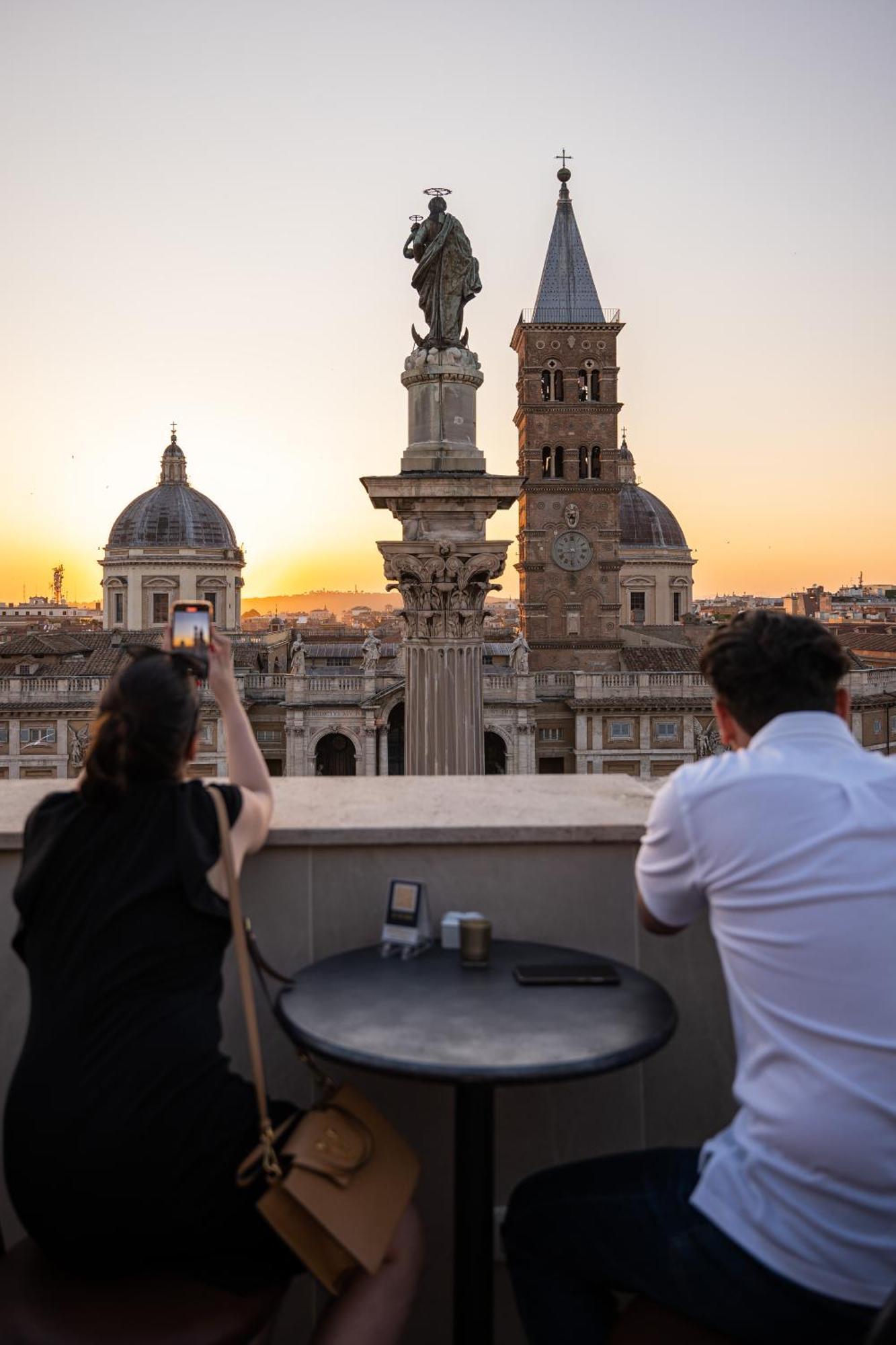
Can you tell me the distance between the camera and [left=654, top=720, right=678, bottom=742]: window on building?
119 ft

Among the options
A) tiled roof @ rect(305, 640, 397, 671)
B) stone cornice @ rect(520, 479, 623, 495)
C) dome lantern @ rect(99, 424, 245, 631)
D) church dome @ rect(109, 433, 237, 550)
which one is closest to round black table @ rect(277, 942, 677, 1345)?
tiled roof @ rect(305, 640, 397, 671)

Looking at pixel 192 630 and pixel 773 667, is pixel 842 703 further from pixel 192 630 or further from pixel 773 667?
pixel 192 630

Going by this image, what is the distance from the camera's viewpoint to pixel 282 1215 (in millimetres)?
1531

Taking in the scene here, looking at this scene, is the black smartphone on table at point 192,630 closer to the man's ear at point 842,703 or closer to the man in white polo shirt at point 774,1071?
the man in white polo shirt at point 774,1071

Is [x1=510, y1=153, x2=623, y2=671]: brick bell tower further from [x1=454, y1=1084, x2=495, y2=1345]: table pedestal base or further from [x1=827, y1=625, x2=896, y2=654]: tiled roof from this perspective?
[x1=454, y1=1084, x2=495, y2=1345]: table pedestal base

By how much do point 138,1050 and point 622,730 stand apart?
35.3m

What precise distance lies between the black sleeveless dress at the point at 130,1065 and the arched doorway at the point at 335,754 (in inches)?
1369

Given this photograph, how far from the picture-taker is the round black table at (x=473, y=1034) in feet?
5.16

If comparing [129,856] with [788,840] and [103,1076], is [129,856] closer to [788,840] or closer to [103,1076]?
[103,1076]

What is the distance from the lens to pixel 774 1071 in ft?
4.76

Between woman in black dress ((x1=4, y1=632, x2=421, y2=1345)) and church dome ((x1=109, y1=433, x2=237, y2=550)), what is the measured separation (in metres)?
60.9

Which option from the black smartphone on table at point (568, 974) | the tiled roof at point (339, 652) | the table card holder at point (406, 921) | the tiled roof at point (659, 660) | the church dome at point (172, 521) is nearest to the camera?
the black smartphone on table at point (568, 974)

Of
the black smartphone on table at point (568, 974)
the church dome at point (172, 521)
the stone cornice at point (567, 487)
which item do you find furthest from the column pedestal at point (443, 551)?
the church dome at point (172, 521)

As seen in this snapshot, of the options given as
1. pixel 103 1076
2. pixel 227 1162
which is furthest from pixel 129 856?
pixel 227 1162
